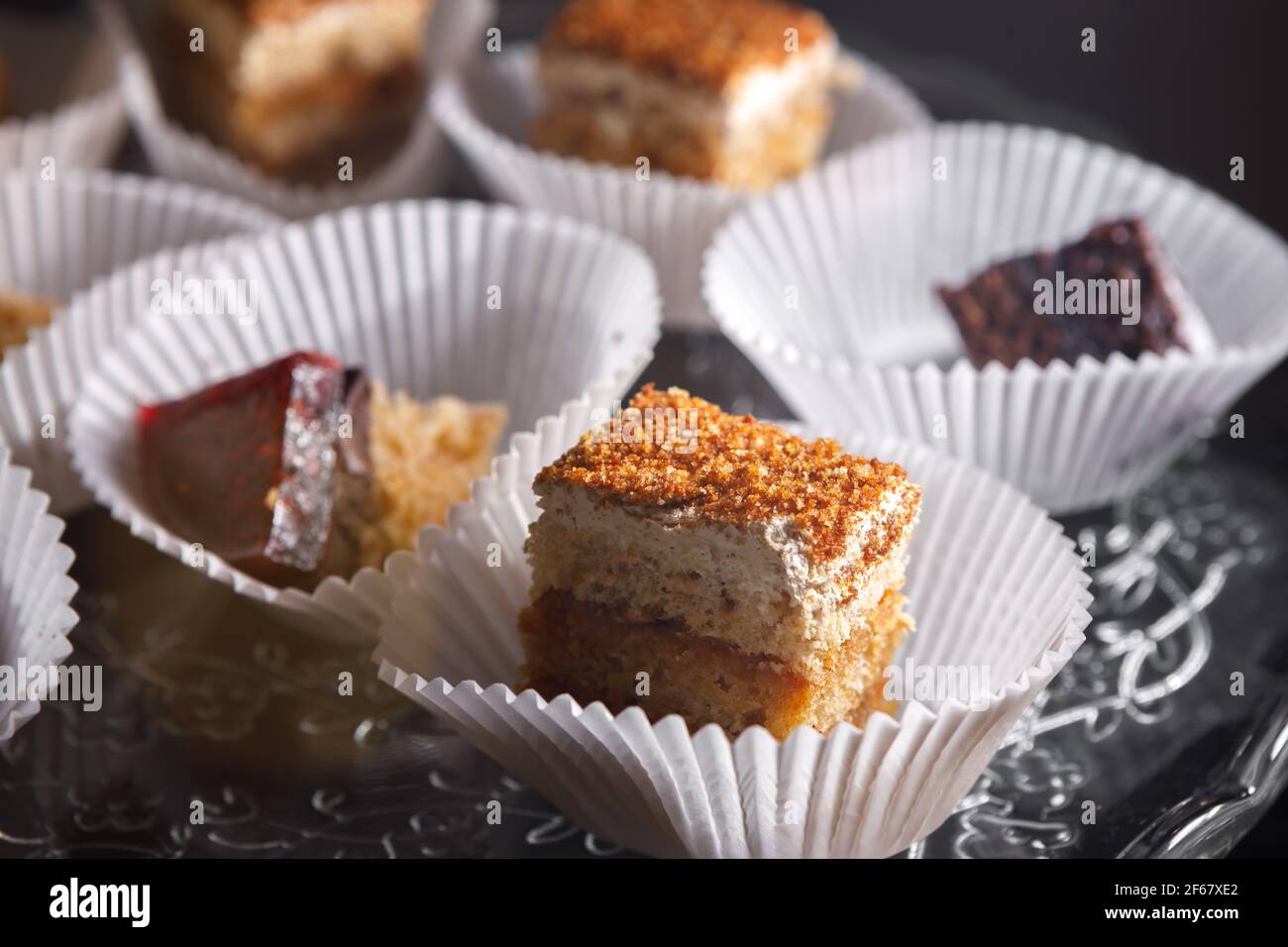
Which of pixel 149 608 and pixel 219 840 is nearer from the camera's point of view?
pixel 219 840

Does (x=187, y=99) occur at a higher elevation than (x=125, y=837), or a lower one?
higher

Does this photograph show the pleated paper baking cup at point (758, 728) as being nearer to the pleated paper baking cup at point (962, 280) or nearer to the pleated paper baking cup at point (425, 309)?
the pleated paper baking cup at point (962, 280)

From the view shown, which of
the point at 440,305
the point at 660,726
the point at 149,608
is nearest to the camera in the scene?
the point at 660,726

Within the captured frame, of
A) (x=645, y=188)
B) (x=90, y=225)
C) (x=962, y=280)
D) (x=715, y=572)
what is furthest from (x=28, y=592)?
(x=962, y=280)

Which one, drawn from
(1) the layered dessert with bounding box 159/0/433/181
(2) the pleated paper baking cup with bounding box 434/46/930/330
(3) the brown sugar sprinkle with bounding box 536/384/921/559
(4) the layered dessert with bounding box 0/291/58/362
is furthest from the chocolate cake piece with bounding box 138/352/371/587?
(1) the layered dessert with bounding box 159/0/433/181

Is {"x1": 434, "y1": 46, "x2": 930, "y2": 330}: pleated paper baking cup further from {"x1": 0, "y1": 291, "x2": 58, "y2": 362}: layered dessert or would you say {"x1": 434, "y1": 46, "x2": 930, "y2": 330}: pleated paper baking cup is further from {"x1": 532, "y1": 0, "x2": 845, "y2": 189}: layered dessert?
{"x1": 0, "y1": 291, "x2": 58, "y2": 362}: layered dessert

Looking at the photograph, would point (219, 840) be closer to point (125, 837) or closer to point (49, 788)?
point (125, 837)
